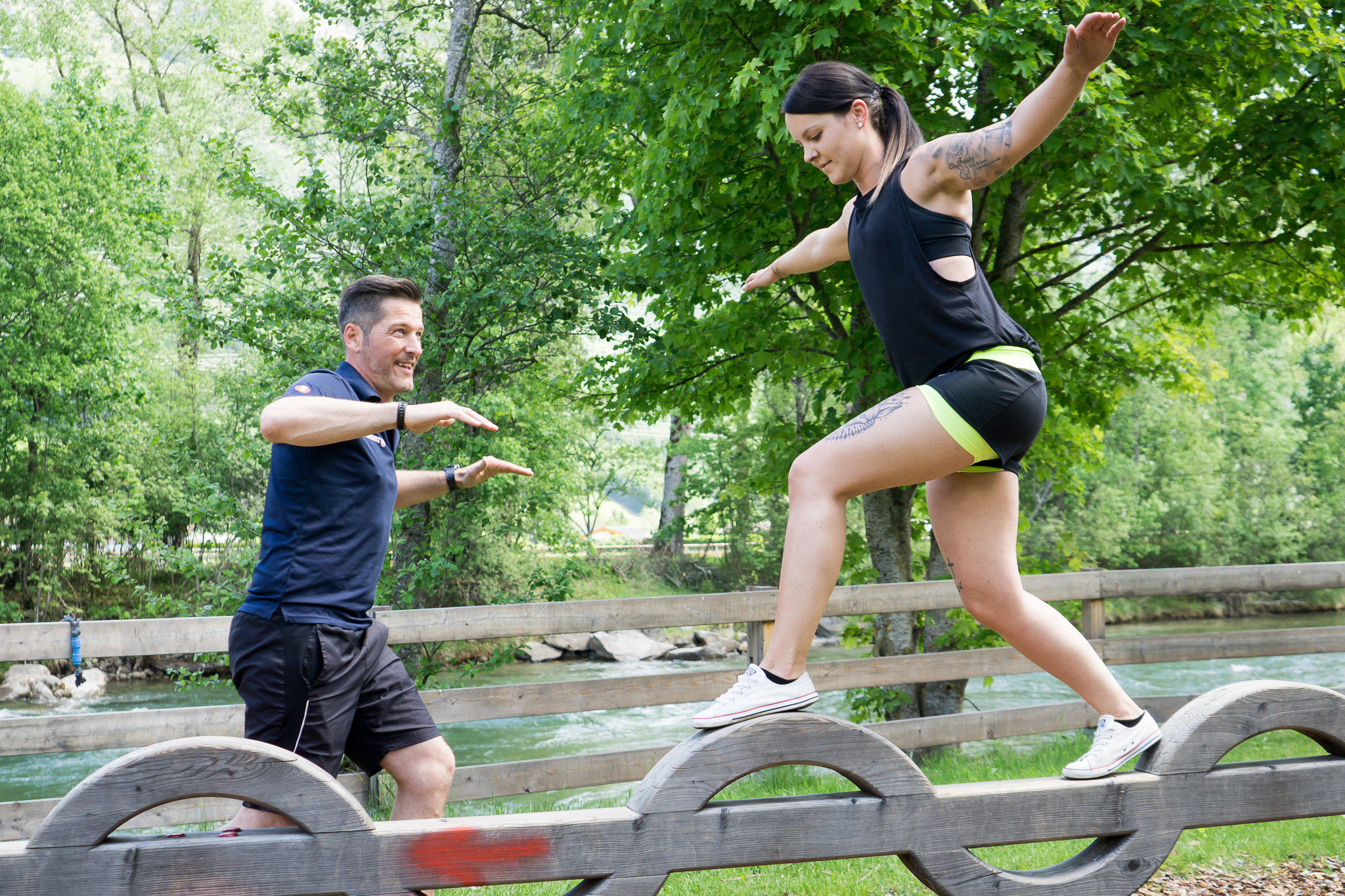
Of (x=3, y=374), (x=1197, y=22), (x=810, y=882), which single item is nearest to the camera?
(x=810, y=882)

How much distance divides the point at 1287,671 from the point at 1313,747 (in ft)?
26.6

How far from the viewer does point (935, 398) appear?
2.01 meters

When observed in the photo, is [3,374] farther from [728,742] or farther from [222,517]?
[728,742]

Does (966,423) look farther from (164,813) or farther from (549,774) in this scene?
(164,813)

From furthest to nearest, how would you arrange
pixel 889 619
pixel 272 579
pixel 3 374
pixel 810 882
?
pixel 3 374, pixel 889 619, pixel 810 882, pixel 272 579

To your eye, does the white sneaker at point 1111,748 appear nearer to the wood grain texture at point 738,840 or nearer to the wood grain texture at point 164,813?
the wood grain texture at point 738,840

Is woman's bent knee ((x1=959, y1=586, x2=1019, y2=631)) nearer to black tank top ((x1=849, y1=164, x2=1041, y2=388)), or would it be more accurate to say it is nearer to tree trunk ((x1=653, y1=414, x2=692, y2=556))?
black tank top ((x1=849, y1=164, x2=1041, y2=388))

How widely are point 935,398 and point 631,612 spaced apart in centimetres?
338

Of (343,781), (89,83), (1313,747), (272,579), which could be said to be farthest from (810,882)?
(89,83)

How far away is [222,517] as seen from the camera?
25.3ft

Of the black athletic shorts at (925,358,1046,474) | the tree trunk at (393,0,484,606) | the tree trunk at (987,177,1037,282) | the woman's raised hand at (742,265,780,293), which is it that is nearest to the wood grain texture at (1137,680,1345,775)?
the black athletic shorts at (925,358,1046,474)

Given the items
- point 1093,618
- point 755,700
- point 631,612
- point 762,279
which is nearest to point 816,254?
point 762,279

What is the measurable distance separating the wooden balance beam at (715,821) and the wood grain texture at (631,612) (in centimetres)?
269

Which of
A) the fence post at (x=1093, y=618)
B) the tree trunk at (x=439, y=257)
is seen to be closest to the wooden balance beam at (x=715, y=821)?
the fence post at (x=1093, y=618)
